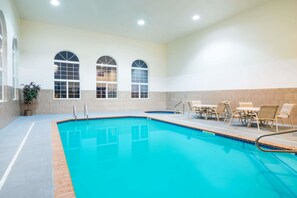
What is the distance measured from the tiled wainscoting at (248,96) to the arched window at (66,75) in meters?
5.77

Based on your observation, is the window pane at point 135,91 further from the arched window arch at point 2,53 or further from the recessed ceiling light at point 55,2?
the arched window arch at point 2,53

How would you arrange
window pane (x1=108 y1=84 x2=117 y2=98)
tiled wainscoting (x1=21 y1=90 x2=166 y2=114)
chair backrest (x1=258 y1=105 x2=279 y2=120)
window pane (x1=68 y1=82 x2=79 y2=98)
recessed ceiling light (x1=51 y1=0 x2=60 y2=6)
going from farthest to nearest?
window pane (x1=108 y1=84 x2=117 y2=98) → window pane (x1=68 y1=82 x2=79 y2=98) → tiled wainscoting (x1=21 y1=90 x2=166 y2=114) → recessed ceiling light (x1=51 y1=0 x2=60 y2=6) → chair backrest (x1=258 y1=105 x2=279 y2=120)

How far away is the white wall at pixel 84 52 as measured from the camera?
8.11 meters

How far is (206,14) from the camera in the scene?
742cm

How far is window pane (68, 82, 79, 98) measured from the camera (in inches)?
358

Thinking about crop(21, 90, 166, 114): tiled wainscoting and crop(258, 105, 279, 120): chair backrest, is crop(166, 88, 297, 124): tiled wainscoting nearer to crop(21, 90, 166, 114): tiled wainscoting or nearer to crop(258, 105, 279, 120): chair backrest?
crop(21, 90, 166, 114): tiled wainscoting

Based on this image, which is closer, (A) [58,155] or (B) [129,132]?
(A) [58,155]

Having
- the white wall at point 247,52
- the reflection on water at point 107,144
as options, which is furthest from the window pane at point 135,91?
the reflection on water at point 107,144

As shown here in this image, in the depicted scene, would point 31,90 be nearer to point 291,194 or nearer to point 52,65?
point 52,65

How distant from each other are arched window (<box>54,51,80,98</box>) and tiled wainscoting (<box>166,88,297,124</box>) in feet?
18.9

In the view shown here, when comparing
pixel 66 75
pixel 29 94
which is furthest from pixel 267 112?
pixel 29 94

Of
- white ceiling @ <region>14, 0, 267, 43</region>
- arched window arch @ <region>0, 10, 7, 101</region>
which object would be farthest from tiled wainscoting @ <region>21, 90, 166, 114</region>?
white ceiling @ <region>14, 0, 267, 43</region>

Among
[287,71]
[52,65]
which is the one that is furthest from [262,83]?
[52,65]

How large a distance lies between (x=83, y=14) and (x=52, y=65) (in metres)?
2.88
